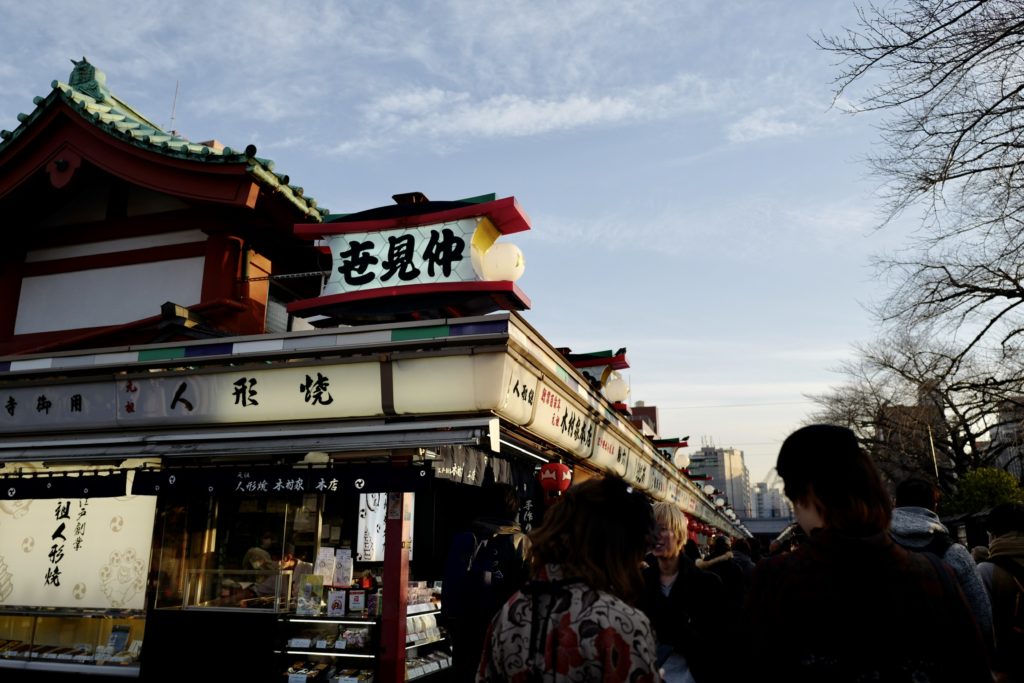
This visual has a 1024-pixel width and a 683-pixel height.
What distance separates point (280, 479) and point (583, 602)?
725cm

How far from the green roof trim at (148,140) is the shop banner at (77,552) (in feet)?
18.2

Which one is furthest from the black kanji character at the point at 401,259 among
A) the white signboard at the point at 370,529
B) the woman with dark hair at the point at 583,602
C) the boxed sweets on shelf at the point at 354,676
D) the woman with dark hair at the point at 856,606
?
the woman with dark hair at the point at 856,606

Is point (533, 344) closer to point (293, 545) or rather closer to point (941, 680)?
point (293, 545)

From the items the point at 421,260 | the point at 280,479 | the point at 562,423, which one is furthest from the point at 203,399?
the point at 562,423

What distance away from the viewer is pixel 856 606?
2379 mm

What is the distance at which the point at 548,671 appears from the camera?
2.86 metres

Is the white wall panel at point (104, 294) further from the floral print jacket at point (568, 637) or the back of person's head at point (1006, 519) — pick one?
the back of person's head at point (1006, 519)

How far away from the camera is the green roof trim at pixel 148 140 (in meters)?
11.0

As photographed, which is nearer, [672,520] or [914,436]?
[672,520]

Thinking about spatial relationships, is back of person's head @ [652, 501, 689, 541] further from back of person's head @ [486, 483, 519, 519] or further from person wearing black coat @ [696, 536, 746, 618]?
back of person's head @ [486, 483, 519, 519]

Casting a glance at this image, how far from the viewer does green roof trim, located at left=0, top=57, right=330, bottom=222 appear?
1102 centimetres

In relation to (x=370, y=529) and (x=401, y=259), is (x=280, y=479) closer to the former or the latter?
(x=370, y=529)

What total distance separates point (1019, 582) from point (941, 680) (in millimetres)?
3846

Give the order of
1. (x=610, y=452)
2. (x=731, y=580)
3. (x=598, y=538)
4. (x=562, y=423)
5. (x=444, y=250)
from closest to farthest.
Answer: (x=598, y=538)
(x=731, y=580)
(x=444, y=250)
(x=562, y=423)
(x=610, y=452)
